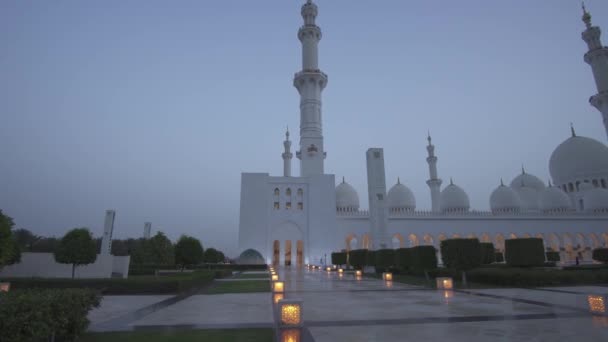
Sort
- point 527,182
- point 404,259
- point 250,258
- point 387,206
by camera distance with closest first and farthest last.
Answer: point 404,259, point 250,258, point 387,206, point 527,182

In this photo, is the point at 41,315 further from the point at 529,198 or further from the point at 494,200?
the point at 529,198

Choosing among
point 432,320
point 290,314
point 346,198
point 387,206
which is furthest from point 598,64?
point 290,314

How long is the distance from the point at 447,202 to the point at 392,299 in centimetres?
3753

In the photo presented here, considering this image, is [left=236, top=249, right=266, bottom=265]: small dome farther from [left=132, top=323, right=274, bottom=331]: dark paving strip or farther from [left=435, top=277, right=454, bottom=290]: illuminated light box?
[left=132, top=323, right=274, bottom=331]: dark paving strip

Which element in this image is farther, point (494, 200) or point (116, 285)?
point (494, 200)

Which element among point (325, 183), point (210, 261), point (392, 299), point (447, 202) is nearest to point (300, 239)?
point (325, 183)

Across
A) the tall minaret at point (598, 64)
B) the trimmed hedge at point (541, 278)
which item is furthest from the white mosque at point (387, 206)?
the trimmed hedge at point (541, 278)

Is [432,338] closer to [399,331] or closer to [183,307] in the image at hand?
[399,331]

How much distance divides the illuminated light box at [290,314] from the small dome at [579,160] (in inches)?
2088

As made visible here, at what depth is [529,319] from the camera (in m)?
6.38

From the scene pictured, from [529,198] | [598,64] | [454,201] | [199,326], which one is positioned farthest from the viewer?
[529,198]

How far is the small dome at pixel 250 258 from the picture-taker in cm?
3437

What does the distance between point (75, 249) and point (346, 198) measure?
107 feet

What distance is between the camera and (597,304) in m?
6.73
